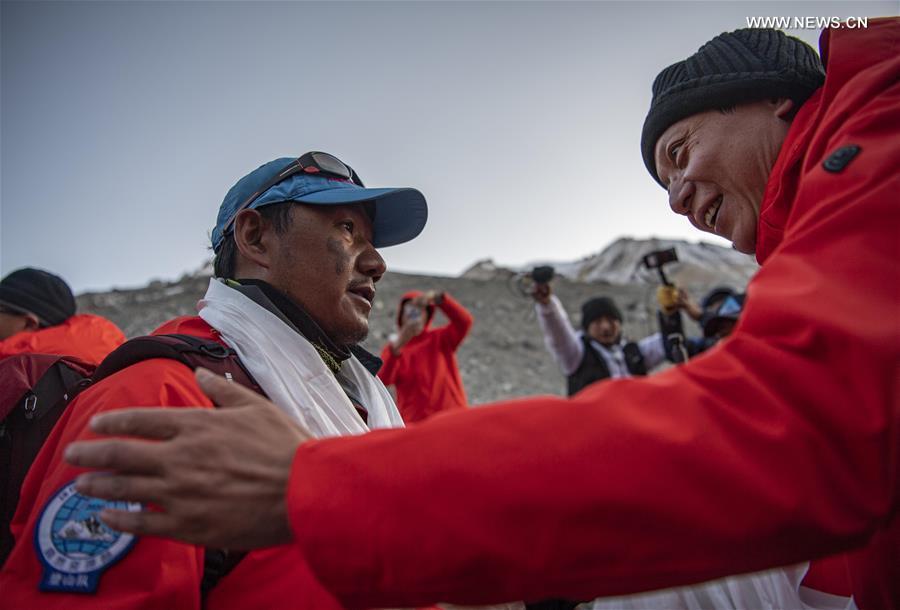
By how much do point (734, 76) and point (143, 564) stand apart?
1885 millimetres

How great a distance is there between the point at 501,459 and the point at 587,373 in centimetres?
536

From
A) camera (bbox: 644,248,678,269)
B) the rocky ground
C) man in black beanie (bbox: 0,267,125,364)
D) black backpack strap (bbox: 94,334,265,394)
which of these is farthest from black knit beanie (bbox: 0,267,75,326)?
the rocky ground

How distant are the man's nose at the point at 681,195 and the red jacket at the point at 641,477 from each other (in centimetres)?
98

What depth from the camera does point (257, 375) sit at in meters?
1.59

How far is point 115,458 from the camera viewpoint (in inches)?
31.6

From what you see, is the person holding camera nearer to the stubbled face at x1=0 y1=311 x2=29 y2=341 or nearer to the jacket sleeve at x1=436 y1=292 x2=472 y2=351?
the jacket sleeve at x1=436 y1=292 x2=472 y2=351

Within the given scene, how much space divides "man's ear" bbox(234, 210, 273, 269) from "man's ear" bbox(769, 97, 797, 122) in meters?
1.61

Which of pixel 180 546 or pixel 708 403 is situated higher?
pixel 708 403

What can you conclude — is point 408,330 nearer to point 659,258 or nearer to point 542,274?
point 542,274

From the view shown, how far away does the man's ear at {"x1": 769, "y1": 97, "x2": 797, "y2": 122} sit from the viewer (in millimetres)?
1650

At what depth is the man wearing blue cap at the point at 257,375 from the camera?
1.08m

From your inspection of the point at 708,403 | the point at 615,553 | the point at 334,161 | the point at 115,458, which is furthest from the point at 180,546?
the point at 334,161

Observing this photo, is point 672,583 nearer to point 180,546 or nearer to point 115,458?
point 115,458

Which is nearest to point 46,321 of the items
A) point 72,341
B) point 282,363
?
point 72,341
